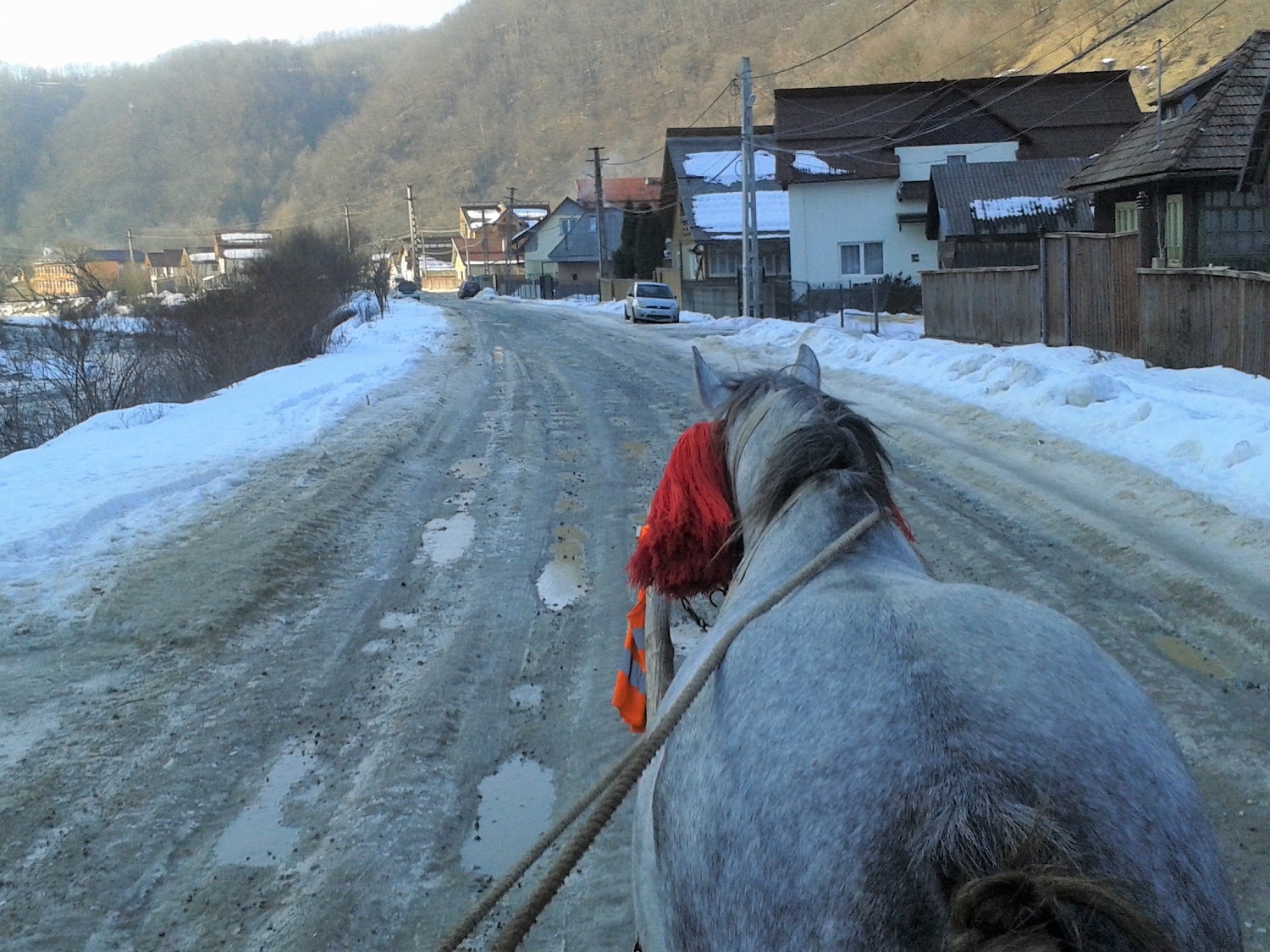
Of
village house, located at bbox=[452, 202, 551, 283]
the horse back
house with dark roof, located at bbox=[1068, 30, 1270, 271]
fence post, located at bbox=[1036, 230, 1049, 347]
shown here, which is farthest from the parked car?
village house, located at bbox=[452, 202, 551, 283]

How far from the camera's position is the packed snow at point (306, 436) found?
7.69 metres

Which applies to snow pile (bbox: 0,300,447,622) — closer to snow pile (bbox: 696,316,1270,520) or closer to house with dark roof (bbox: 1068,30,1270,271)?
snow pile (bbox: 696,316,1270,520)

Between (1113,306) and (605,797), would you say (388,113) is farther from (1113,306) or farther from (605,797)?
(605,797)

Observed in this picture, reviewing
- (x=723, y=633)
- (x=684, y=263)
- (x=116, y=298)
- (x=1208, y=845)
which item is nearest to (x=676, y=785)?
(x=723, y=633)

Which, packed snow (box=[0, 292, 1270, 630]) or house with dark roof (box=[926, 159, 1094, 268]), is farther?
house with dark roof (box=[926, 159, 1094, 268])

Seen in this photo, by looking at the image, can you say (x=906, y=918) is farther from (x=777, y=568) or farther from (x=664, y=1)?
(x=664, y=1)

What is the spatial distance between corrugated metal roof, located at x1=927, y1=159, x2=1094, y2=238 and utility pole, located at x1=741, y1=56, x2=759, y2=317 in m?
7.00

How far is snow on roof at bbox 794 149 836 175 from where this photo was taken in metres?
40.1

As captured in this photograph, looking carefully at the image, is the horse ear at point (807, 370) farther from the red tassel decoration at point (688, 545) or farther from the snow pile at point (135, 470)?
the snow pile at point (135, 470)

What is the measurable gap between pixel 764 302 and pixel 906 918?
35.1 m

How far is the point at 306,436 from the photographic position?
1222 centimetres

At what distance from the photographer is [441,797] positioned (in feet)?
13.7

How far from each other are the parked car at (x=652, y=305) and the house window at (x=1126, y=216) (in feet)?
48.9

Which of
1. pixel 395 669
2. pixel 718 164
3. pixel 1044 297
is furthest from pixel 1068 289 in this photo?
pixel 718 164
